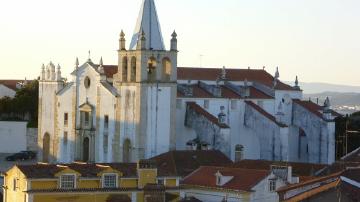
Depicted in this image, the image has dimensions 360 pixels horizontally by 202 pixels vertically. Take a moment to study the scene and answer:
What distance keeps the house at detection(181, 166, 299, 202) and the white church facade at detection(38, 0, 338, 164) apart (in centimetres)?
1662

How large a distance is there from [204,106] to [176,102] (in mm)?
2721

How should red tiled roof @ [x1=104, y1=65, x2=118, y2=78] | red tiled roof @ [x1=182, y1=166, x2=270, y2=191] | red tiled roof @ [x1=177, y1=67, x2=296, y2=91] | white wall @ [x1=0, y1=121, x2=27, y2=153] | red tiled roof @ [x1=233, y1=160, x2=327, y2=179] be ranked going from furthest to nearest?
white wall @ [x1=0, y1=121, x2=27, y2=153], red tiled roof @ [x1=177, y1=67, x2=296, y2=91], red tiled roof @ [x1=104, y1=65, x2=118, y2=78], red tiled roof @ [x1=233, y1=160, x2=327, y2=179], red tiled roof @ [x1=182, y1=166, x2=270, y2=191]

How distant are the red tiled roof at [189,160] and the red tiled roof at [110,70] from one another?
35.9ft

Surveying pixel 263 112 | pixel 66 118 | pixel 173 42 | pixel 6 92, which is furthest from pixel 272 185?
pixel 6 92

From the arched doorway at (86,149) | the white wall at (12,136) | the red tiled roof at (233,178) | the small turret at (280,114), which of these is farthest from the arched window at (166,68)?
the white wall at (12,136)

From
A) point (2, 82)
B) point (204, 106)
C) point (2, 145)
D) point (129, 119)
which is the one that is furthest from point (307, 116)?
point (2, 82)

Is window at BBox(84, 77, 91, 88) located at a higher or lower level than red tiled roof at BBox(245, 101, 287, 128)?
higher

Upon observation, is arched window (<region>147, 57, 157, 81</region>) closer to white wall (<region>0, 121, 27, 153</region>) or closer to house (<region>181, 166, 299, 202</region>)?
house (<region>181, 166, 299, 202</region>)

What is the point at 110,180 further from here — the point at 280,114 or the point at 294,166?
the point at 280,114

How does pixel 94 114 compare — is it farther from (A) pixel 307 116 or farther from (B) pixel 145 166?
(B) pixel 145 166

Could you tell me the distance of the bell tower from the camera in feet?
242

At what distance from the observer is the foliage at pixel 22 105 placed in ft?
329

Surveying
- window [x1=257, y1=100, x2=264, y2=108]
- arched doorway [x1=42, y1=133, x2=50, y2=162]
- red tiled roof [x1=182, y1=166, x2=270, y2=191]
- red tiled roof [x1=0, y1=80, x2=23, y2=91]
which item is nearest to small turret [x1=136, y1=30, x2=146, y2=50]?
window [x1=257, y1=100, x2=264, y2=108]

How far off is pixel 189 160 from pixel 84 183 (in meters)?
14.7
